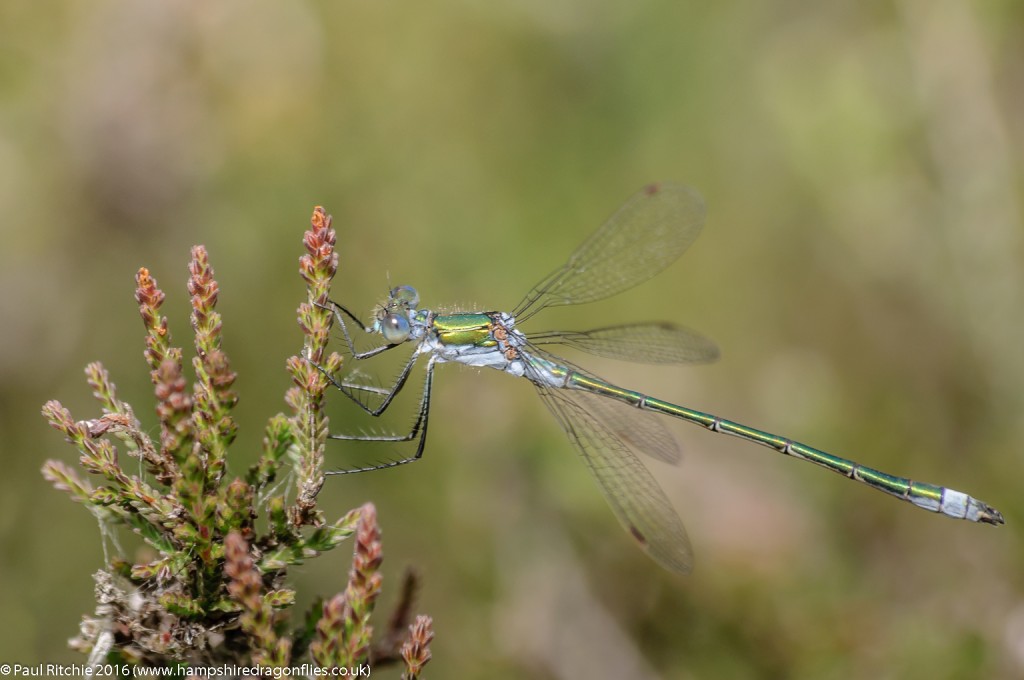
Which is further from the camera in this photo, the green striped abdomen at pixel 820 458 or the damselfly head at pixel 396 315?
the green striped abdomen at pixel 820 458

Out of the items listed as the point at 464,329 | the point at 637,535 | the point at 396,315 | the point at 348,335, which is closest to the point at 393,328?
the point at 396,315

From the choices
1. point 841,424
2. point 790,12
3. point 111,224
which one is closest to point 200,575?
point 111,224

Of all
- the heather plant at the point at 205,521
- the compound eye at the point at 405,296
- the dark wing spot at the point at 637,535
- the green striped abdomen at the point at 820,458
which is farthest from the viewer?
the green striped abdomen at the point at 820,458

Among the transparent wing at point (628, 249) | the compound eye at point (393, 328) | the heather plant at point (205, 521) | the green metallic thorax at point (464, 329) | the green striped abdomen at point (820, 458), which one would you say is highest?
the transparent wing at point (628, 249)

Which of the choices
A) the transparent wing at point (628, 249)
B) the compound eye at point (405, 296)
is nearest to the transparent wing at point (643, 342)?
the transparent wing at point (628, 249)

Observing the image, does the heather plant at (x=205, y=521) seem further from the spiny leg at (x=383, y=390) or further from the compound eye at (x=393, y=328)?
the compound eye at (x=393, y=328)

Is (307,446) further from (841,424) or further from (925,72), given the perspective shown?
(925,72)

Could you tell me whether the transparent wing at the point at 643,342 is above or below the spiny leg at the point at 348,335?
above

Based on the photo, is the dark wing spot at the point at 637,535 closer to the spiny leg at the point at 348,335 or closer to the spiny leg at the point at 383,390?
the spiny leg at the point at 383,390

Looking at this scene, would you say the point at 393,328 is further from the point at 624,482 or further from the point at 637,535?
the point at 637,535

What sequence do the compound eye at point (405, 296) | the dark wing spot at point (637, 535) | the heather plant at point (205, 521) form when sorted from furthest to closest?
the compound eye at point (405, 296), the dark wing spot at point (637, 535), the heather plant at point (205, 521)
